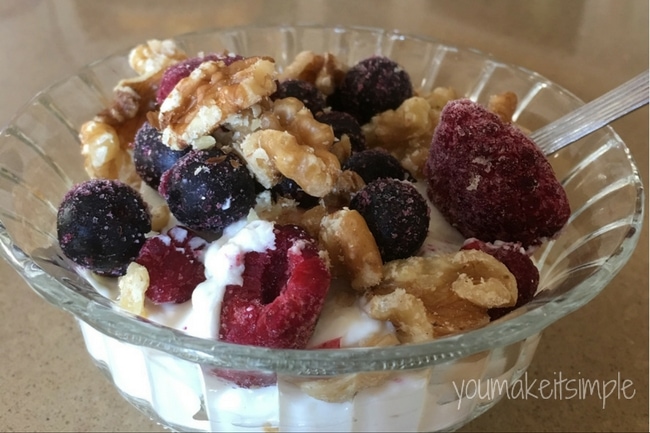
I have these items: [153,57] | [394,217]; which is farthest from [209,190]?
[153,57]

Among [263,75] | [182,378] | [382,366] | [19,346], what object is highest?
[263,75]

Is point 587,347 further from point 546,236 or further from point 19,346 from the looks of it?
point 19,346

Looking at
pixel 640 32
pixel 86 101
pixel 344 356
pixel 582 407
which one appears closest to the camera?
pixel 344 356

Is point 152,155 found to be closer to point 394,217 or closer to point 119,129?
point 119,129

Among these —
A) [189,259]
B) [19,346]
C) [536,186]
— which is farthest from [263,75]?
[19,346]

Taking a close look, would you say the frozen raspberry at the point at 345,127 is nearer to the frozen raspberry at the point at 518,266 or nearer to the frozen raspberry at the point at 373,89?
the frozen raspberry at the point at 373,89

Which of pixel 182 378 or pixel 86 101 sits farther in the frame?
pixel 86 101

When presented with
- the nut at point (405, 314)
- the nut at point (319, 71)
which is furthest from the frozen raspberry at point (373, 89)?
the nut at point (405, 314)
